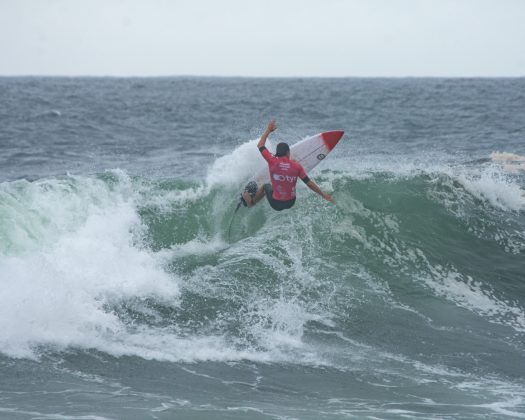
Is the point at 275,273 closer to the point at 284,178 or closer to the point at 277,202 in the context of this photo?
the point at 277,202

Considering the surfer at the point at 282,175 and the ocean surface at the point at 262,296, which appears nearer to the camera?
the ocean surface at the point at 262,296

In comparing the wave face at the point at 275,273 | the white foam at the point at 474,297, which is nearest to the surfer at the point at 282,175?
the wave face at the point at 275,273

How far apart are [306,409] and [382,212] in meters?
6.29

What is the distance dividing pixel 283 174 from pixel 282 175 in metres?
0.02

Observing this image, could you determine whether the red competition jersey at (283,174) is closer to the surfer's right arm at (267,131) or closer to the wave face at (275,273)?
the surfer's right arm at (267,131)

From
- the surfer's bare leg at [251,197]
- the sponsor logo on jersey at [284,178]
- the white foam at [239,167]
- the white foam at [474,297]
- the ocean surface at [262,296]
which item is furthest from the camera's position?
the white foam at [239,167]

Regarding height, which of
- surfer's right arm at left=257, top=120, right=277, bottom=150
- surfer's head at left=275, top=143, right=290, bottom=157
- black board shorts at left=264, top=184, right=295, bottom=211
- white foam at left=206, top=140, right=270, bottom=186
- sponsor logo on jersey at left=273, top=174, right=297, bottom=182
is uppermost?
white foam at left=206, top=140, right=270, bottom=186

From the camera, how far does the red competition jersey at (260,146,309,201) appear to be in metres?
10.2

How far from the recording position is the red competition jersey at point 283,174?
1016cm

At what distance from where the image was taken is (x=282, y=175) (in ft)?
33.8

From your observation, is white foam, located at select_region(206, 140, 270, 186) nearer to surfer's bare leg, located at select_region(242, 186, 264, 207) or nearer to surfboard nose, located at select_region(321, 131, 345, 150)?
surfboard nose, located at select_region(321, 131, 345, 150)

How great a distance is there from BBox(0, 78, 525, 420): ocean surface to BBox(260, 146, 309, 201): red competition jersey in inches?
39.0

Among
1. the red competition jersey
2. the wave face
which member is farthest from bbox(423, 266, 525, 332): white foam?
the red competition jersey

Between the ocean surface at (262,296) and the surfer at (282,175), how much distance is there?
0.90 meters
